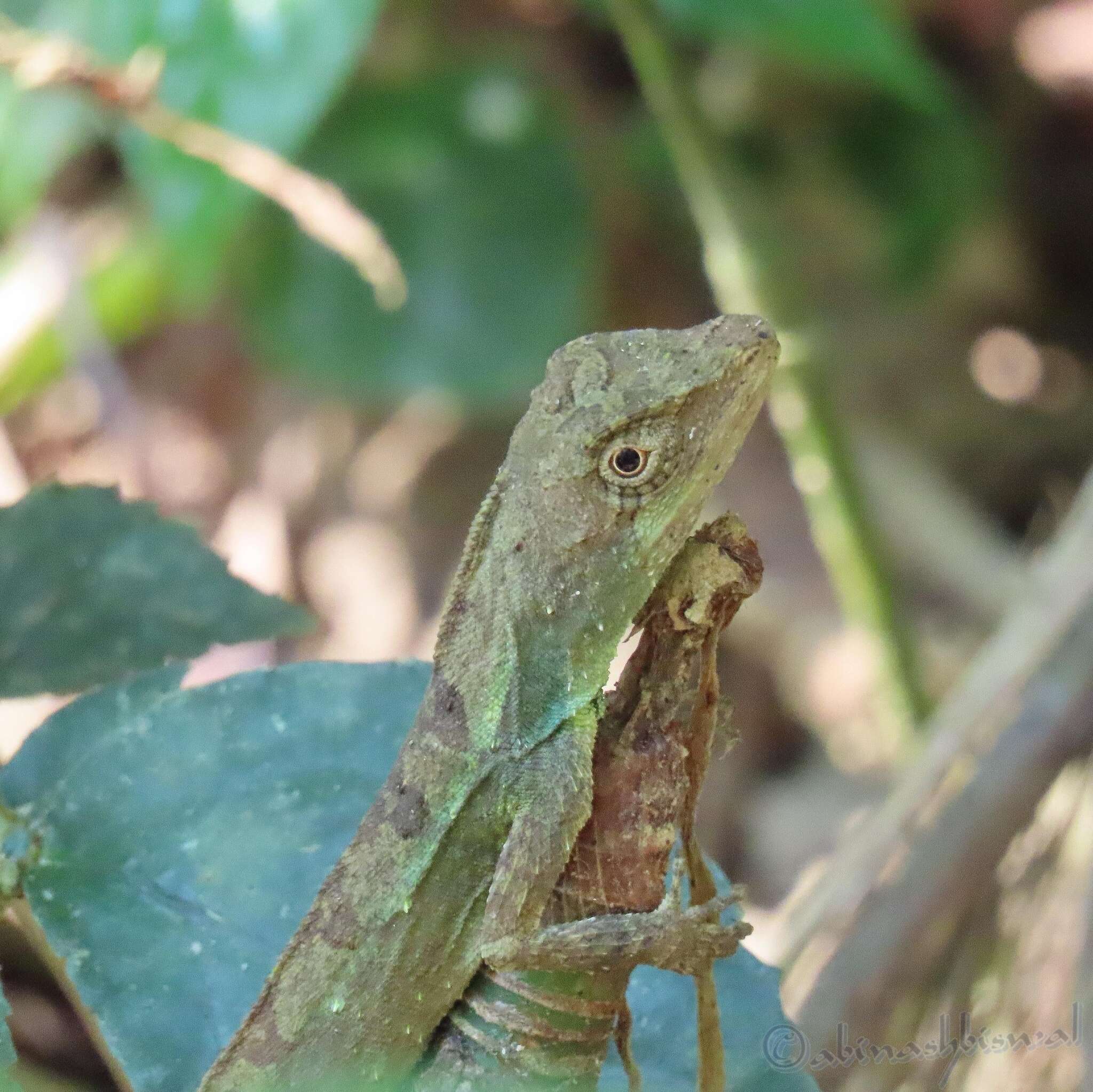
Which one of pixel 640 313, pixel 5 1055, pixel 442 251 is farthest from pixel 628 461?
pixel 640 313

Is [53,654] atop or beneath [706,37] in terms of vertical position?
beneath

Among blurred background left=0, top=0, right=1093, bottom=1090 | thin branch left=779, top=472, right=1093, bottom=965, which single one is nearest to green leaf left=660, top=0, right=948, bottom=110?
blurred background left=0, top=0, right=1093, bottom=1090

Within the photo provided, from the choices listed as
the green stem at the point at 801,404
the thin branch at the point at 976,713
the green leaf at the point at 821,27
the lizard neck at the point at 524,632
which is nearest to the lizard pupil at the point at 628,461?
the lizard neck at the point at 524,632

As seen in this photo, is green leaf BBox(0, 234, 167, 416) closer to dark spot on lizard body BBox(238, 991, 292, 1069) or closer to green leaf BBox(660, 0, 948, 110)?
green leaf BBox(660, 0, 948, 110)

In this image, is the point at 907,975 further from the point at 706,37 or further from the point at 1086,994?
the point at 706,37

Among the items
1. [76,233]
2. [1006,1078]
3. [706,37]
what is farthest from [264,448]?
[1006,1078]

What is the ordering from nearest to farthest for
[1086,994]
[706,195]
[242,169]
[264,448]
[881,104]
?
1. [1086,994]
2. [242,169]
3. [706,195]
4. [881,104]
5. [264,448]

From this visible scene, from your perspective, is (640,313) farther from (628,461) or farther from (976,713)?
(628,461)
